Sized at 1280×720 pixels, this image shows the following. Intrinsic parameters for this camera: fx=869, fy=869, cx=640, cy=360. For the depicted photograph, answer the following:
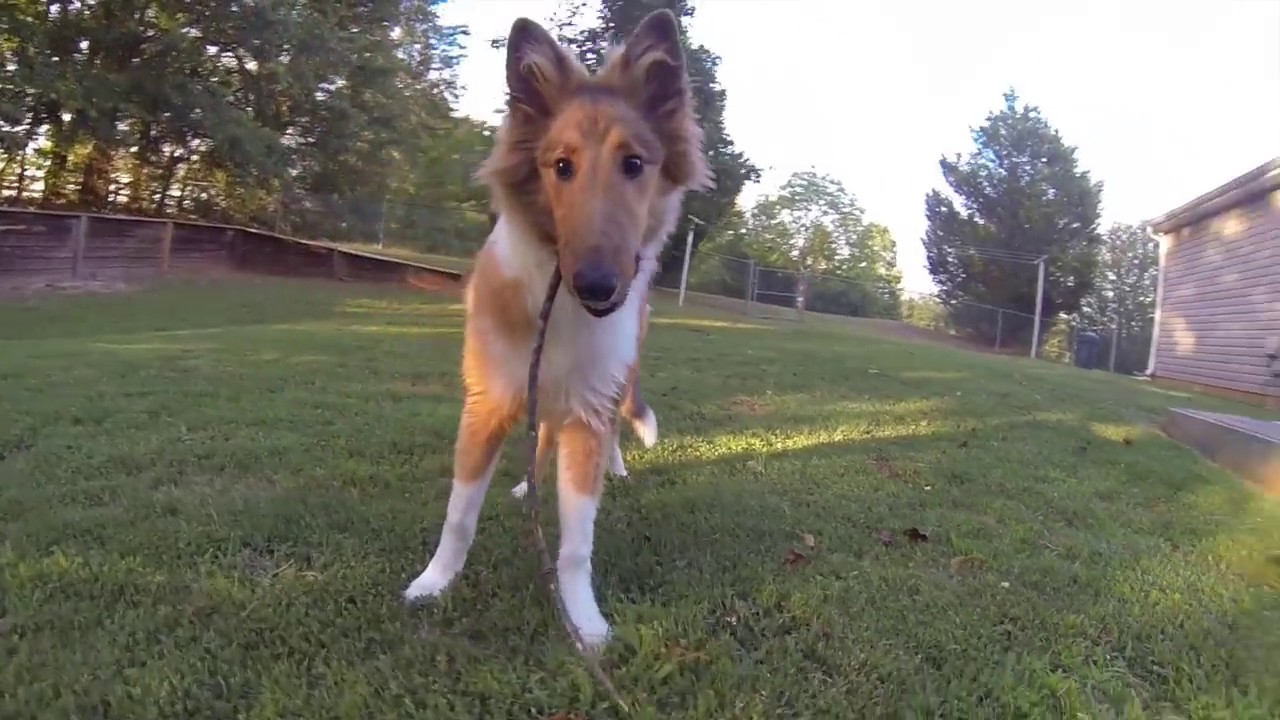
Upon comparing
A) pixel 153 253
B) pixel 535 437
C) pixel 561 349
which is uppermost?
pixel 153 253

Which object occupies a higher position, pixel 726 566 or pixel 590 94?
pixel 590 94

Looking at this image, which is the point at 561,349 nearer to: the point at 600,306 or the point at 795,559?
the point at 600,306

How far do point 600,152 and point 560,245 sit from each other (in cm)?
34

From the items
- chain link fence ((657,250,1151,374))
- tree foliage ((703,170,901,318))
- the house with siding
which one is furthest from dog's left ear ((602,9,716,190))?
tree foliage ((703,170,901,318))

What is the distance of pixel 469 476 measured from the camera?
3199 mm

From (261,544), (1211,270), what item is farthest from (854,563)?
(1211,270)

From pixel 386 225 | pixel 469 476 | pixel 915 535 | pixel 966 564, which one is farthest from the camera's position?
pixel 386 225

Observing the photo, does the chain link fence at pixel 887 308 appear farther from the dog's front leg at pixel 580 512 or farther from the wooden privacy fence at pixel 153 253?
the dog's front leg at pixel 580 512

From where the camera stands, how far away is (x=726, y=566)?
336 cm

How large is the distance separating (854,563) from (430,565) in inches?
65.3

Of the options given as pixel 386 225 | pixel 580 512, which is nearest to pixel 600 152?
pixel 580 512

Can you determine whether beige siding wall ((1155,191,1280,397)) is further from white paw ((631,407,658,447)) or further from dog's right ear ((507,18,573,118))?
dog's right ear ((507,18,573,118))

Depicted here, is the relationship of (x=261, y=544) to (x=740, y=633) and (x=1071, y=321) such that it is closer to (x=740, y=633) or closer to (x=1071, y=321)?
(x=740, y=633)

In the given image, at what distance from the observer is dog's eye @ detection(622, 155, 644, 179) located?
2.80 meters
